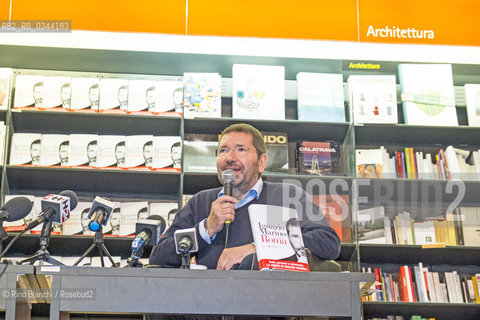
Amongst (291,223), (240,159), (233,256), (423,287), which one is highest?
(240,159)

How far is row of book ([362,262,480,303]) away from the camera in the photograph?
4348mm

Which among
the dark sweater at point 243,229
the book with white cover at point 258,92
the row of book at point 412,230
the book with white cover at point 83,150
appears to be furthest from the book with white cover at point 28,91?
the row of book at point 412,230

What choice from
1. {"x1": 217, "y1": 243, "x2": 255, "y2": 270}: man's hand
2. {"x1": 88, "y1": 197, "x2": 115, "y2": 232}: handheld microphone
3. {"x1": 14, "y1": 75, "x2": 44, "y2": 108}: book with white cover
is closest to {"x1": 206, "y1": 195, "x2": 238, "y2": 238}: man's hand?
{"x1": 217, "y1": 243, "x2": 255, "y2": 270}: man's hand

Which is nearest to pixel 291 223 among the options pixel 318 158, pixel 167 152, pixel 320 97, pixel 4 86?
pixel 167 152

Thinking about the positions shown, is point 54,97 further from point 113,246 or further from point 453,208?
point 453,208

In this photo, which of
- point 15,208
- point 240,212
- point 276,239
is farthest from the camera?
point 240,212

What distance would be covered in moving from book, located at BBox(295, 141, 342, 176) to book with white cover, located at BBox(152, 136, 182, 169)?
0.93 meters

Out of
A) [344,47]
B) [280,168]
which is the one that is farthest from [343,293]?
[344,47]

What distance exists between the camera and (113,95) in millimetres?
4398

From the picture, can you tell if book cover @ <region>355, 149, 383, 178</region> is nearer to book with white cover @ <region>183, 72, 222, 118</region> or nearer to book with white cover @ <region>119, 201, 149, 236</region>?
book with white cover @ <region>183, 72, 222, 118</region>

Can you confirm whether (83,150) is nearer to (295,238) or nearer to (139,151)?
(139,151)

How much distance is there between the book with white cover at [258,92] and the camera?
14.7 feet

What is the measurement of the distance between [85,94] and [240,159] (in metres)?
1.89

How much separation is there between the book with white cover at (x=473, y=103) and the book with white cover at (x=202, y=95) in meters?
1.94
